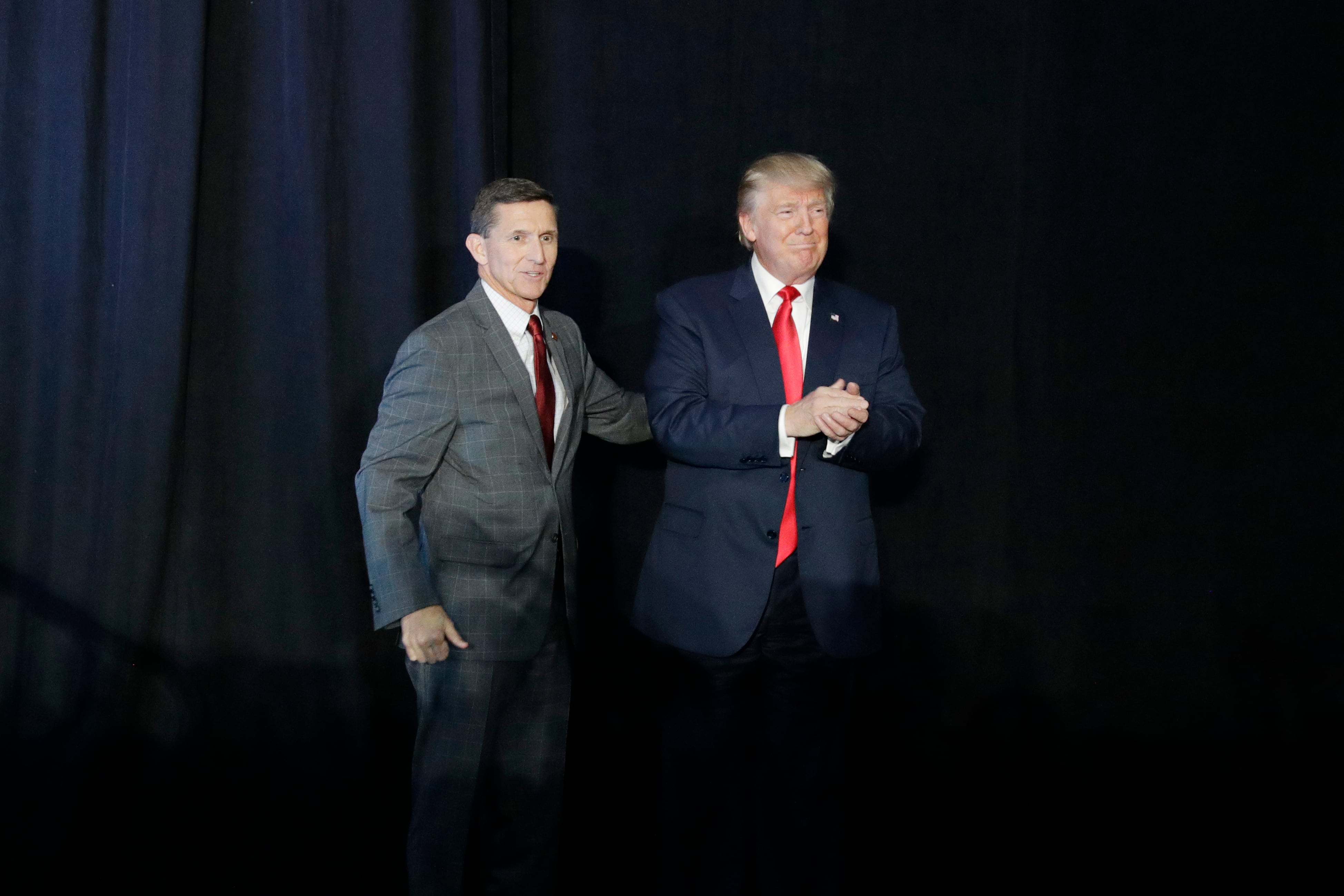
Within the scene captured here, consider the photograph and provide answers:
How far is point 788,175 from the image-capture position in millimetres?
2092

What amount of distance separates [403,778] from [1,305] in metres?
1.57

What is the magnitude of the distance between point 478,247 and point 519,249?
0.10 m

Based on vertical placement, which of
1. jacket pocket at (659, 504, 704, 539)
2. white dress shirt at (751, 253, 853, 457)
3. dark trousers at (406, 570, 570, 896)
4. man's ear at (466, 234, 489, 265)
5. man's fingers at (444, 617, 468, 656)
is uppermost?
man's ear at (466, 234, 489, 265)

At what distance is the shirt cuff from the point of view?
2066mm

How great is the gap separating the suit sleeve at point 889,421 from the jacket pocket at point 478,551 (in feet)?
2.12

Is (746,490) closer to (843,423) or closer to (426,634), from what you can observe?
(843,423)

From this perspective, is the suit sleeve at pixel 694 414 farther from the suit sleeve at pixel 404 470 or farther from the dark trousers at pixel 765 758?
the suit sleeve at pixel 404 470

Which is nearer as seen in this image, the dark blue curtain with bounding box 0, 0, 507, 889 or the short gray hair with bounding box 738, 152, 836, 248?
the short gray hair with bounding box 738, 152, 836, 248

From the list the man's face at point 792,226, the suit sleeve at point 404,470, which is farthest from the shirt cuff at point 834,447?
the suit sleeve at point 404,470

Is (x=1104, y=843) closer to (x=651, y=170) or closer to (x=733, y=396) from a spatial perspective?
(x=733, y=396)

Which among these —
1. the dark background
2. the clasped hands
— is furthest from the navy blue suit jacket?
the dark background

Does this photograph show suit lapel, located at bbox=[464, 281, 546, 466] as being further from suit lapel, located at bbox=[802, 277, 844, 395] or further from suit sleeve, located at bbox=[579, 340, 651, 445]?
suit lapel, located at bbox=[802, 277, 844, 395]

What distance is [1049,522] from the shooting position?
3146 millimetres

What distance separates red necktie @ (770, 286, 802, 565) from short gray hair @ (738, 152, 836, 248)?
19 centimetres
